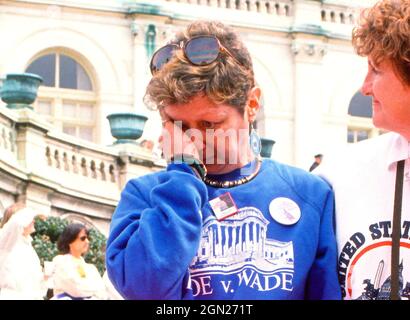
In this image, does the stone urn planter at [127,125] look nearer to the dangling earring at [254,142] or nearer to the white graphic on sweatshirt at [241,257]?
the dangling earring at [254,142]

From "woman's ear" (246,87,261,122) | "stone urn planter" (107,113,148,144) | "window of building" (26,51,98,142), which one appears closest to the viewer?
"woman's ear" (246,87,261,122)

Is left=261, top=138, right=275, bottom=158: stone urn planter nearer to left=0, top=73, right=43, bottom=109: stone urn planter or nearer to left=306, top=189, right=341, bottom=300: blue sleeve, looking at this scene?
left=0, top=73, right=43, bottom=109: stone urn planter

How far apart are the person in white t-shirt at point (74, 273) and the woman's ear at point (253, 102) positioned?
510 centimetres

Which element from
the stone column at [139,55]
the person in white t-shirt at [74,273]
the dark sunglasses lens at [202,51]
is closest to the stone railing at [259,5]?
the stone column at [139,55]

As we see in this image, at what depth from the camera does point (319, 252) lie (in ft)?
8.45

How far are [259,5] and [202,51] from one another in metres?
21.6

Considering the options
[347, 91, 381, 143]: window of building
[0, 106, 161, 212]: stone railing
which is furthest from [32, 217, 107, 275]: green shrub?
[347, 91, 381, 143]: window of building

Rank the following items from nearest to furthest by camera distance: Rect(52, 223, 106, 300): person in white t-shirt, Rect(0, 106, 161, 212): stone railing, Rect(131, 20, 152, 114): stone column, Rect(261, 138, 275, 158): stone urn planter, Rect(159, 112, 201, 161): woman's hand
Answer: Rect(159, 112, 201, 161): woman's hand
Rect(52, 223, 106, 300): person in white t-shirt
Rect(0, 106, 161, 212): stone railing
Rect(261, 138, 275, 158): stone urn planter
Rect(131, 20, 152, 114): stone column

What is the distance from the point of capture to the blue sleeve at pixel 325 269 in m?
2.53

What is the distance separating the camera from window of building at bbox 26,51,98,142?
70.5 ft

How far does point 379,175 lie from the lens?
102 inches

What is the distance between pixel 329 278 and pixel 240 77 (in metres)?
0.53

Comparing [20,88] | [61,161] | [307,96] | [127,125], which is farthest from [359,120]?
[20,88]

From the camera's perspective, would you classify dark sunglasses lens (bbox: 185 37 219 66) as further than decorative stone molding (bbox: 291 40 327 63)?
No
